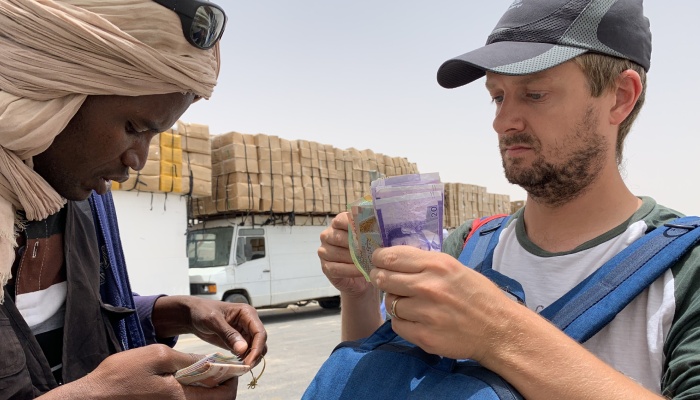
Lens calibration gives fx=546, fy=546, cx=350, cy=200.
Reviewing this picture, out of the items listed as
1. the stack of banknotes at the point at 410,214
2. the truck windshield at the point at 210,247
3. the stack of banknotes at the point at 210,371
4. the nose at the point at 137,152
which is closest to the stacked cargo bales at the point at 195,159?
the truck windshield at the point at 210,247

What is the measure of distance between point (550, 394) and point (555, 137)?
71 centimetres

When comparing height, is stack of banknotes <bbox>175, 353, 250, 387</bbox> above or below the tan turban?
below

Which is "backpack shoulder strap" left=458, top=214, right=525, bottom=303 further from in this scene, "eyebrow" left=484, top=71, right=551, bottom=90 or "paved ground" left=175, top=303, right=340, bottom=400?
"paved ground" left=175, top=303, right=340, bottom=400

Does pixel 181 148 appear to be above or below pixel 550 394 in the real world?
above

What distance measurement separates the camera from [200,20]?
158cm

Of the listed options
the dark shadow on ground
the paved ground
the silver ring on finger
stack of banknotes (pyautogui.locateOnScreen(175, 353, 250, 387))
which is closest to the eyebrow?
→ the silver ring on finger

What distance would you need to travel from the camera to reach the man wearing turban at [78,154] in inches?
52.0

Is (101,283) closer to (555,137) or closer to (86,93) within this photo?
(86,93)

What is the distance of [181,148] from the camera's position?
10008 mm

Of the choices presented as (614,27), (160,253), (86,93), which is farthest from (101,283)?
(160,253)

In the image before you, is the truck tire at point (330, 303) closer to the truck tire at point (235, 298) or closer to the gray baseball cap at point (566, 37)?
the truck tire at point (235, 298)

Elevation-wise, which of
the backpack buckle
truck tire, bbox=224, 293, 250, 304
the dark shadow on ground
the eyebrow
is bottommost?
the dark shadow on ground

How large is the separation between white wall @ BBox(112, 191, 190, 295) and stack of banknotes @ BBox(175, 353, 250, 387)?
827 centimetres

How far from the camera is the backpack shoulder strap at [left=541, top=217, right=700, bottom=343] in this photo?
3.91ft
